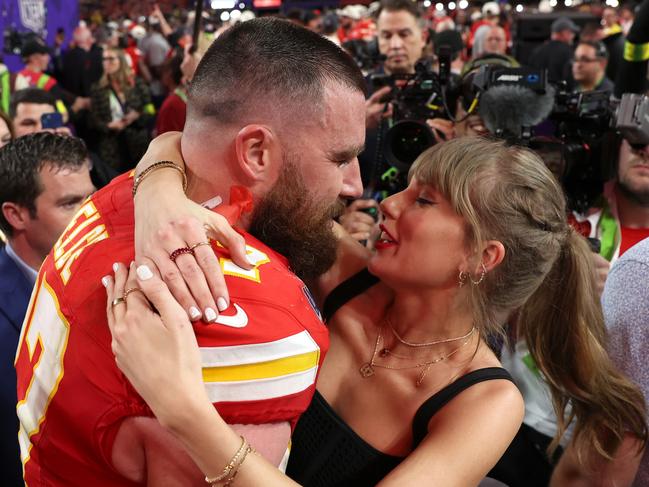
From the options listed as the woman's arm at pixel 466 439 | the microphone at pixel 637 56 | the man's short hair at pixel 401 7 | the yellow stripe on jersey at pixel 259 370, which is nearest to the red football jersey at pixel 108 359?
the yellow stripe on jersey at pixel 259 370

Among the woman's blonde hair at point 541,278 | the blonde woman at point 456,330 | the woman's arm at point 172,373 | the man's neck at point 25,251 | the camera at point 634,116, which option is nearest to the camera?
the woman's arm at point 172,373

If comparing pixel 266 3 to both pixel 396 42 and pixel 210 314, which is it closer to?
pixel 396 42

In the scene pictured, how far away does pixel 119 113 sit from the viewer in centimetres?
631

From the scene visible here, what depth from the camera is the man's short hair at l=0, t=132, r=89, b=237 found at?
250 centimetres

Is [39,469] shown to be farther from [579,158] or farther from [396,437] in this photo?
[579,158]

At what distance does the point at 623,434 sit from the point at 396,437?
22.1 inches

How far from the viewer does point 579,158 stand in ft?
8.57

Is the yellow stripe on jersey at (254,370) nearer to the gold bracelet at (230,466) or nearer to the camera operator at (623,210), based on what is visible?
the gold bracelet at (230,466)

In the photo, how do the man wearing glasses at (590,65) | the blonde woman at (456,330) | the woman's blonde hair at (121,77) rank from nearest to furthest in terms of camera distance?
the blonde woman at (456,330) < the man wearing glasses at (590,65) < the woman's blonde hair at (121,77)

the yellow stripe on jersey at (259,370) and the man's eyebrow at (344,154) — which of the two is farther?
the man's eyebrow at (344,154)

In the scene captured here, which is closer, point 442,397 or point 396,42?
point 442,397

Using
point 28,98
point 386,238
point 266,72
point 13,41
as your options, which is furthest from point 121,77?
point 266,72

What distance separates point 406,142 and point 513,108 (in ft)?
1.27

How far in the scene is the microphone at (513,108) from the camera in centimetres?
252
